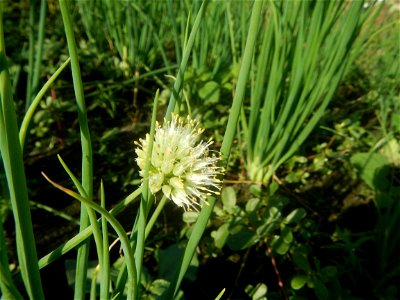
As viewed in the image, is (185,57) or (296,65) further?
(296,65)

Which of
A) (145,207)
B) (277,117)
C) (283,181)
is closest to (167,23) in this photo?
(277,117)

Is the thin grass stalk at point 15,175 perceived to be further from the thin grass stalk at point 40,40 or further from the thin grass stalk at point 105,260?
the thin grass stalk at point 40,40

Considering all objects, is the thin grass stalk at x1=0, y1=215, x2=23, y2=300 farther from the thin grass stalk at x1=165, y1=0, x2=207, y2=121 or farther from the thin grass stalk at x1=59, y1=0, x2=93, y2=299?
the thin grass stalk at x1=165, y1=0, x2=207, y2=121

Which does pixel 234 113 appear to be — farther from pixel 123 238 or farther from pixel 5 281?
pixel 5 281

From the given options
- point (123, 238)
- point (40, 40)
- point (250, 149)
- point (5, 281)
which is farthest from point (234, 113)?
point (250, 149)

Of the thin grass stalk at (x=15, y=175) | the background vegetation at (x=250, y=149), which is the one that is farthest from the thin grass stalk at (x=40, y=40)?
the thin grass stalk at (x=15, y=175)

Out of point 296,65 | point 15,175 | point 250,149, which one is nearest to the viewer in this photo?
point 15,175

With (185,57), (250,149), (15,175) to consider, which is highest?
(185,57)

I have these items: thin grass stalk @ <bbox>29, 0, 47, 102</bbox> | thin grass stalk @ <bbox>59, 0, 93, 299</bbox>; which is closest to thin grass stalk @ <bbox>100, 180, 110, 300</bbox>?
thin grass stalk @ <bbox>59, 0, 93, 299</bbox>
